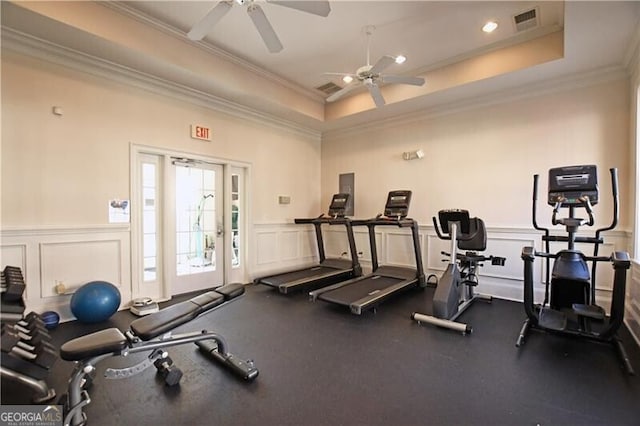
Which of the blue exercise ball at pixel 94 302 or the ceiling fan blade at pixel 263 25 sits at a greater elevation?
the ceiling fan blade at pixel 263 25

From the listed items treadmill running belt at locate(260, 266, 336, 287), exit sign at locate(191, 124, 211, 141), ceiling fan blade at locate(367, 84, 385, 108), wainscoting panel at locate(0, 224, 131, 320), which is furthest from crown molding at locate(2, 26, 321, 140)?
treadmill running belt at locate(260, 266, 336, 287)

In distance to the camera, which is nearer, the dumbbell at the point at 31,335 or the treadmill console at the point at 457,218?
the dumbbell at the point at 31,335

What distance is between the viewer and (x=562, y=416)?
1951 millimetres

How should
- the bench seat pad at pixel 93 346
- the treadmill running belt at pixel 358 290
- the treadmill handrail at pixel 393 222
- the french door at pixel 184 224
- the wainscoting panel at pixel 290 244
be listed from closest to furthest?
the bench seat pad at pixel 93 346
the treadmill running belt at pixel 358 290
the french door at pixel 184 224
the treadmill handrail at pixel 393 222
the wainscoting panel at pixel 290 244

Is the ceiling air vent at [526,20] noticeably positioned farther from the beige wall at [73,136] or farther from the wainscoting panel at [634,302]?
the beige wall at [73,136]

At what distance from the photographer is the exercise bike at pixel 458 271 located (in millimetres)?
3477

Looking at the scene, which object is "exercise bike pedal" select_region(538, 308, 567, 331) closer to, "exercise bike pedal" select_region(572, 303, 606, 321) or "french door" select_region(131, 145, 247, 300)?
"exercise bike pedal" select_region(572, 303, 606, 321)

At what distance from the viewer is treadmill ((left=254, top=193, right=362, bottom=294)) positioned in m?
4.95

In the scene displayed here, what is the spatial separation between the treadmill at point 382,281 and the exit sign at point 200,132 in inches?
115

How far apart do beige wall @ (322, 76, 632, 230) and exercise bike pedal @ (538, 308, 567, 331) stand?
Result: 162 centimetres

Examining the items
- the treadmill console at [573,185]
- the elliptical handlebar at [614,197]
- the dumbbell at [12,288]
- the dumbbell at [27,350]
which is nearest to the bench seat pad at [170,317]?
the dumbbell at [27,350]

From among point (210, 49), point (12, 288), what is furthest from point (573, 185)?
point (12, 288)

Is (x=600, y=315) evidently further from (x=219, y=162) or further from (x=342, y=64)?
(x=219, y=162)

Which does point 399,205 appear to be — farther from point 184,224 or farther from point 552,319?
point 184,224
